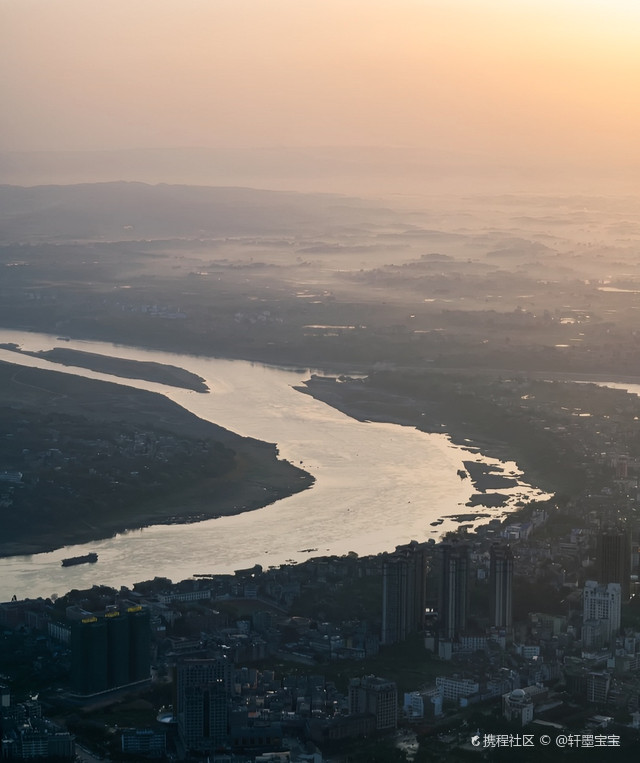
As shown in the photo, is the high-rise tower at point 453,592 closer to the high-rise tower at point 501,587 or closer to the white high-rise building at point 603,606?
the high-rise tower at point 501,587

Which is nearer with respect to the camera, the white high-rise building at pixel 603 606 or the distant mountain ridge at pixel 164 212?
the white high-rise building at pixel 603 606

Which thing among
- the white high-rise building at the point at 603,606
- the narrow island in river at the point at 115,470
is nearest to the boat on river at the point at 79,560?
the narrow island in river at the point at 115,470

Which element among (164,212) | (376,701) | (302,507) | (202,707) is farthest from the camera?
(164,212)

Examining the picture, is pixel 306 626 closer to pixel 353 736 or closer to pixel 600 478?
pixel 353 736

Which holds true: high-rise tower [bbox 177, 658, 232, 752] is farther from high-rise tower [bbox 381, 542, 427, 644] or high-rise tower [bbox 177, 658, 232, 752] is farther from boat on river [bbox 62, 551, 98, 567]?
boat on river [bbox 62, 551, 98, 567]

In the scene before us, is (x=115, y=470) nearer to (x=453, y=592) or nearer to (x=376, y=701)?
(x=453, y=592)

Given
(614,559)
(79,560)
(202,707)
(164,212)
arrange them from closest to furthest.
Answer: (202,707)
(614,559)
(79,560)
(164,212)

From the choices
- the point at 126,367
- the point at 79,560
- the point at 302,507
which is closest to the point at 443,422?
the point at 126,367
